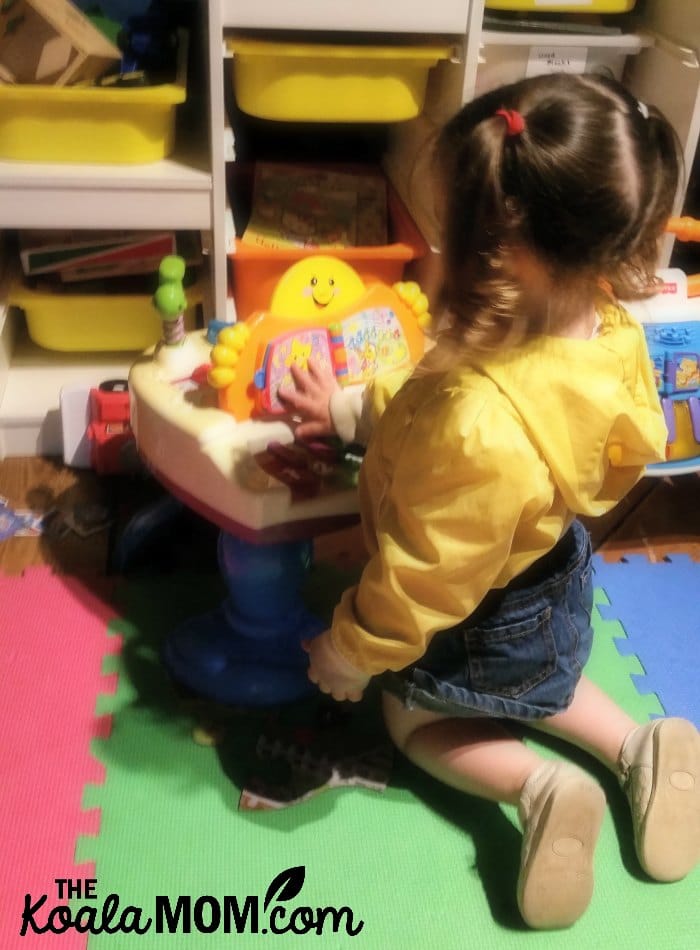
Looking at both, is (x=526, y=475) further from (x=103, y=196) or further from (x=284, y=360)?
(x=103, y=196)

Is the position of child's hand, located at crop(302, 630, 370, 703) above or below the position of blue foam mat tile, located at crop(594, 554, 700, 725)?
above

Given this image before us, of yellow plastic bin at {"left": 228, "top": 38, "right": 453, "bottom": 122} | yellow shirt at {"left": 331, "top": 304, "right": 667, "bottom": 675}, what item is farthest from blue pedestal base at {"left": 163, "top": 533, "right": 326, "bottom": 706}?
yellow plastic bin at {"left": 228, "top": 38, "right": 453, "bottom": 122}

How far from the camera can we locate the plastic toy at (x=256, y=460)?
91 cm

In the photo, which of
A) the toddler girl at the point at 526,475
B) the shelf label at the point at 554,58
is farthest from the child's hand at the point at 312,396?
the shelf label at the point at 554,58

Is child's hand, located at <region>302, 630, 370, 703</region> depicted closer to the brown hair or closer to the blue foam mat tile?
the brown hair

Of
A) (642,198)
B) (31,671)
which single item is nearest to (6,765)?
(31,671)

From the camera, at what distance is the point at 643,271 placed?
0.65 m

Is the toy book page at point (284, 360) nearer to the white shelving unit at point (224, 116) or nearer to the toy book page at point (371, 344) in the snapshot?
the toy book page at point (371, 344)

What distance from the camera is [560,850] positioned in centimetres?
A: 77

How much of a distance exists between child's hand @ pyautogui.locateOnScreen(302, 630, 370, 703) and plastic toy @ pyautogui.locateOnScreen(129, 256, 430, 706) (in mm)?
155

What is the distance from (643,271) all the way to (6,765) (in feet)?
2.47

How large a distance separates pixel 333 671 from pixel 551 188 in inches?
17.1

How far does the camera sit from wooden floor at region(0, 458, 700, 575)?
1.18m

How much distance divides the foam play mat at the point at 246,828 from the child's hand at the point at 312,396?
0.30 metres
